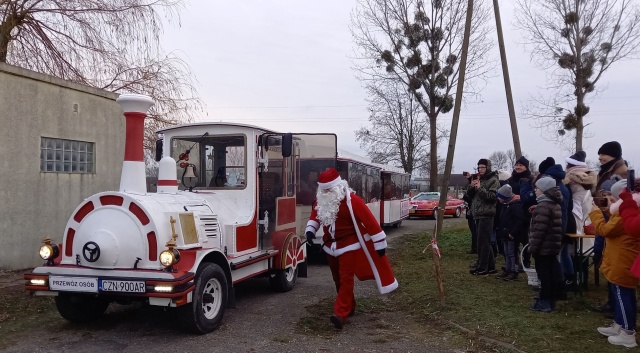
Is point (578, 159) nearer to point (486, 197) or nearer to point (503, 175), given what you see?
point (486, 197)

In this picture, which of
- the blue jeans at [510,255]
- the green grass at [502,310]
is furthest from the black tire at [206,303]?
the blue jeans at [510,255]

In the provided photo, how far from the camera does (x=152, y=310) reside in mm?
7176

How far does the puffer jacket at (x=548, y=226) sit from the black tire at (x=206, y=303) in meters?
3.61

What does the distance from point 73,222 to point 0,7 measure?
7.90m

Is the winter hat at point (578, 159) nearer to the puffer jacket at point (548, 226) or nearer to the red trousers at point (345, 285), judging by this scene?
the puffer jacket at point (548, 226)

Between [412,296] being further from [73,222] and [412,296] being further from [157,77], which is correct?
[157,77]

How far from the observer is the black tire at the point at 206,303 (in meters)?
5.76

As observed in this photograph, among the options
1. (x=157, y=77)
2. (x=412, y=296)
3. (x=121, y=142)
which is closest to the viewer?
(x=412, y=296)

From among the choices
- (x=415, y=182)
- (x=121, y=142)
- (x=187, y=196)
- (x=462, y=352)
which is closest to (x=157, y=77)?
(x=121, y=142)

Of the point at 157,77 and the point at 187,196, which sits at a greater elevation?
the point at 157,77

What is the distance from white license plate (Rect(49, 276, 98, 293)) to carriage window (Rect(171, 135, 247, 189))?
223 cm

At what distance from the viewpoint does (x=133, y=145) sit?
6.27 metres

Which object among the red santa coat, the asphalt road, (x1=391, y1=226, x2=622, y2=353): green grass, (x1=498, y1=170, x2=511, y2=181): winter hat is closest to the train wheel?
the asphalt road

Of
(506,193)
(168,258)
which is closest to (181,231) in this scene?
(168,258)
